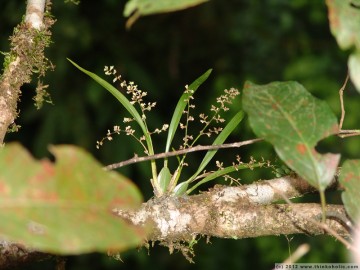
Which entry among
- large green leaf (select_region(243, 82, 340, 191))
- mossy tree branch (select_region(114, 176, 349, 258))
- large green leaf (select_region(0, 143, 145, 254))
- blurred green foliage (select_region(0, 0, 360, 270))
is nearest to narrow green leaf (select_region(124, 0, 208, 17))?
large green leaf (select_region(0, 143, 145, 254))

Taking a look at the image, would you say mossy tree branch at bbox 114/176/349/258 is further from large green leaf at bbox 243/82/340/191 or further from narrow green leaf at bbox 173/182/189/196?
large green leaf at bbox 243/82/340/191

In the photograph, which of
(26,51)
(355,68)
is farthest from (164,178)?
(355,68)

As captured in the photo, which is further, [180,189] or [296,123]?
[180,189]

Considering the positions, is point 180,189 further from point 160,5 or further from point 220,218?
point 160,5

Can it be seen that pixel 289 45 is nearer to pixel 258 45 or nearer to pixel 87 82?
pixel 258 45

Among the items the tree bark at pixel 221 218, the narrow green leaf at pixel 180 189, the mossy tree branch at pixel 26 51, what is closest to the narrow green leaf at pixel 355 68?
the tree bark at pixel 221 218

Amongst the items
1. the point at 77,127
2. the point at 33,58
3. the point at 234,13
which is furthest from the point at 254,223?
the point at 234,13

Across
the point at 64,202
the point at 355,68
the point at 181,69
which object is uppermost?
the point at 181,69
